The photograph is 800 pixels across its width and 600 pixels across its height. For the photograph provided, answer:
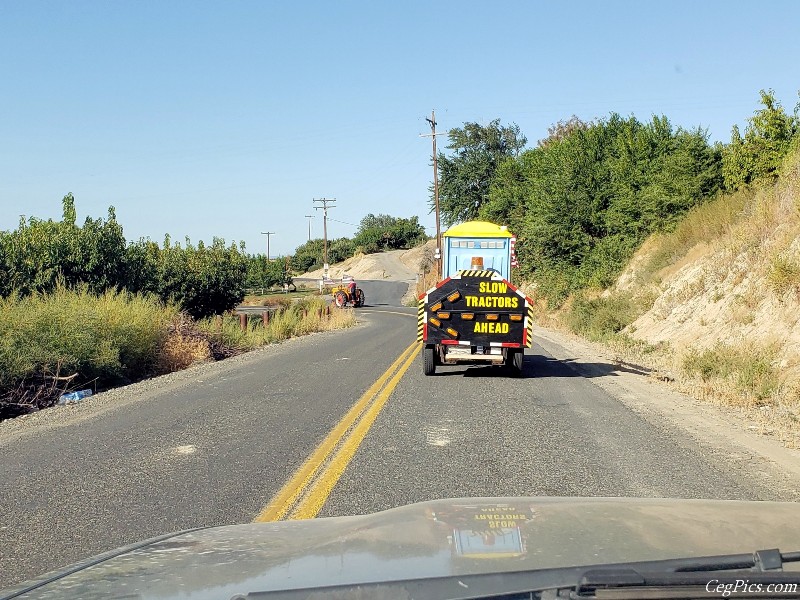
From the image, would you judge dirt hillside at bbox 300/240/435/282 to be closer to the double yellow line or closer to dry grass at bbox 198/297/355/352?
dry grass at bbox 198/297/355/352

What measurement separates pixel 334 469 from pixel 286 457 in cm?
78

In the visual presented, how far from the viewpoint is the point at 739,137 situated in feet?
102

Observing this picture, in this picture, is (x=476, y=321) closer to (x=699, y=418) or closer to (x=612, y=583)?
(x=699, y=418)

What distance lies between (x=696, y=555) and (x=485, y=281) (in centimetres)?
1307

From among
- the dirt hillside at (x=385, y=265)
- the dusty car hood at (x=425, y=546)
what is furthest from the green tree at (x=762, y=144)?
the dirt hillside at (x=385, y=265)

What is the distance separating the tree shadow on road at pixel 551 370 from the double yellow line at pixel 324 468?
4065 millimetres

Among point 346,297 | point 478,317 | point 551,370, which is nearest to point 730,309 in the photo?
point 551,370

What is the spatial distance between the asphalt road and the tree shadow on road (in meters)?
2.08

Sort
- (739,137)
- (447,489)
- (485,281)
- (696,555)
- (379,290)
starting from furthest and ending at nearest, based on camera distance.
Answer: (379,290)
(739,137)
(485,281)
(447,489)
(696,555)

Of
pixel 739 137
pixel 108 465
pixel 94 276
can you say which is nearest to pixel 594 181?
pixel 739 137

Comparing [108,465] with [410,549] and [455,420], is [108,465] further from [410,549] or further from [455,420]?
[410,549]

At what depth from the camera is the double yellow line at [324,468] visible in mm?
6188

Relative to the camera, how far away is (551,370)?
17172 mm

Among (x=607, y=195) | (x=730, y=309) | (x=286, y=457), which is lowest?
(x=286, y=457)
